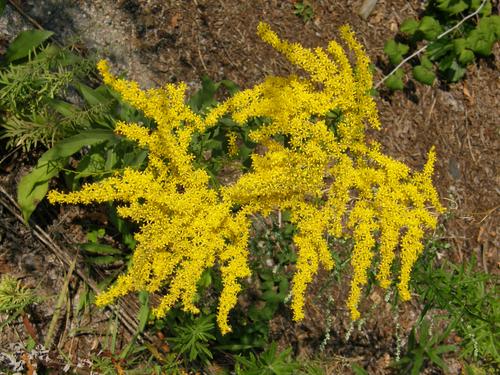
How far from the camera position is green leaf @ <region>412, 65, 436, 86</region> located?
5387 mm

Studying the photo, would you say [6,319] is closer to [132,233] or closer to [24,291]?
[24,291]

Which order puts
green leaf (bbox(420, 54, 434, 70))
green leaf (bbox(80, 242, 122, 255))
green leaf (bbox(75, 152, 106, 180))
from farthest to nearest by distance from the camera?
green leaf (bbox(420, 54, 434, 70)) < green leaf (bbox(80, 242, 122, 255)) < green leaf (bbox(75, 152, 106, 180))

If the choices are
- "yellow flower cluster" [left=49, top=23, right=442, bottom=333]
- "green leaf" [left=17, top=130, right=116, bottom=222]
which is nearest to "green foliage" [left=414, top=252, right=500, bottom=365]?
"yellow flower cluster" [left=49, top=23, right=442, bottom=333]

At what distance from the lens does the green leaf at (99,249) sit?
3801 millimetres

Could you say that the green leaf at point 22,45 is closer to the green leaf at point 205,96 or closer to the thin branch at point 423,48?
the green leaf at point 205,96

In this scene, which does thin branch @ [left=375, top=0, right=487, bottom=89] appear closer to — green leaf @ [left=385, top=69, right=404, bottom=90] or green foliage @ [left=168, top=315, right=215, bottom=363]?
green leaf @ [left=385, top=69, right=404, bottom=90]

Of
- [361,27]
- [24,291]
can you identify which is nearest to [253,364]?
[24,291]

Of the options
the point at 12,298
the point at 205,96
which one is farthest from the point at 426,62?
the point at 12,298

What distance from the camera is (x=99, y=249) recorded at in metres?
3.87

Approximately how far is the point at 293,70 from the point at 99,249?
2687 mm

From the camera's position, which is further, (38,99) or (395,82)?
(395,82)

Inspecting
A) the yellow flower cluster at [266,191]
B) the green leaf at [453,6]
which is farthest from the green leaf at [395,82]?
→ the yellow flower cluster at [266,191]

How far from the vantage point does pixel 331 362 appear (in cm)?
468

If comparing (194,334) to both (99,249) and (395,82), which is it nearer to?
(99,249)
